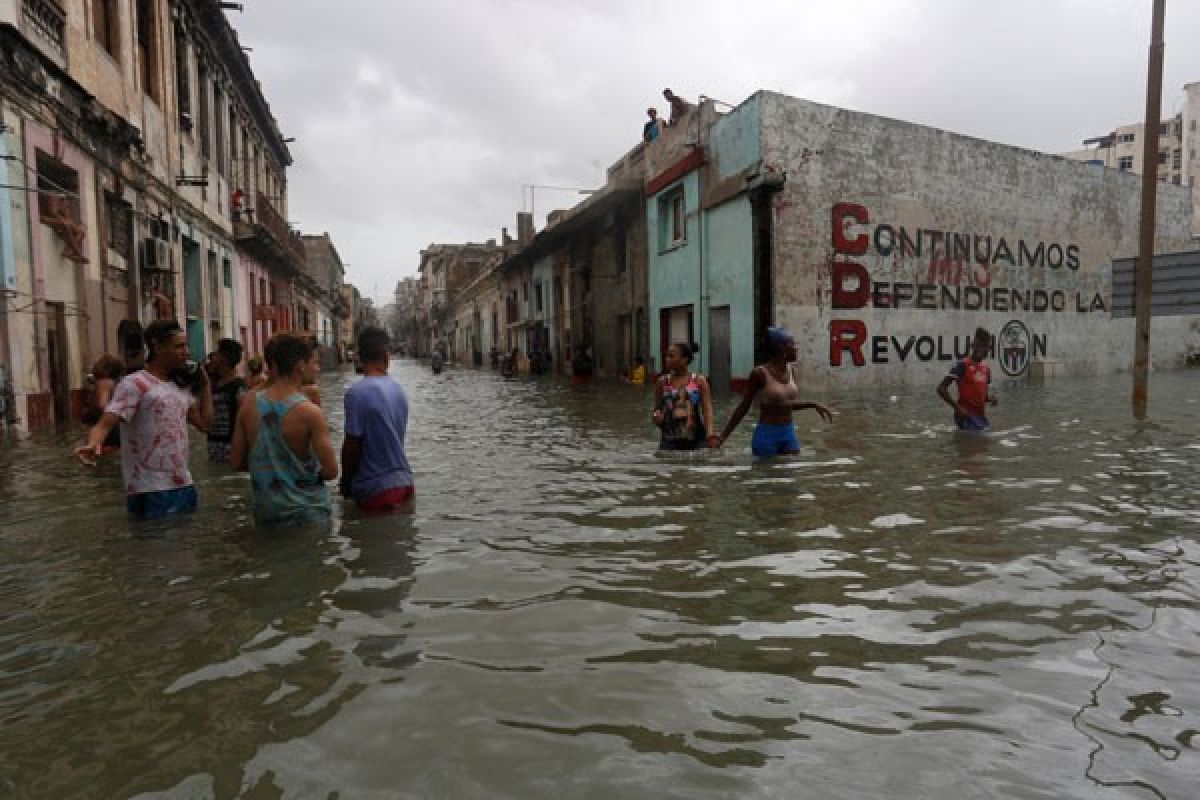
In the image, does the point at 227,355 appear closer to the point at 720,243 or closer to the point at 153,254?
the point at 153,254

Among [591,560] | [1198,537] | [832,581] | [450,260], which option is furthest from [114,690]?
[450,260]

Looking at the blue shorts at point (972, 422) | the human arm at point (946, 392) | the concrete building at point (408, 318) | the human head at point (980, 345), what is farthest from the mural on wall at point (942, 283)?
the concrete building at point (408, 318)

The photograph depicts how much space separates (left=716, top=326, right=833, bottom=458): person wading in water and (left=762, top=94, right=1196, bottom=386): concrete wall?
1008 cm

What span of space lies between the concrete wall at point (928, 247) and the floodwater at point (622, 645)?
11385 mm

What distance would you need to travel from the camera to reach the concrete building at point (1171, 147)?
61500 mm

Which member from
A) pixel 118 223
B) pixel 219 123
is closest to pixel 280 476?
pixel 118 223

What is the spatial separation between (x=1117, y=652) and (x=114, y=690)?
3.87 meters

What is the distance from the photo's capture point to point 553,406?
1590cm

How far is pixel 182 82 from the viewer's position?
59.9 ft

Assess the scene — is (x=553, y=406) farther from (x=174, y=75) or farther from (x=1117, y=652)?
(x=1117, y=652)

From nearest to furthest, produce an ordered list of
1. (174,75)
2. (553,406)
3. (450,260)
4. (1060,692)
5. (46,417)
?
(1060,692) → (46,417) → (553,406) → (174,75) → (450,260)

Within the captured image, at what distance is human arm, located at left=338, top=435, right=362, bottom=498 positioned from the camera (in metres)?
4.64

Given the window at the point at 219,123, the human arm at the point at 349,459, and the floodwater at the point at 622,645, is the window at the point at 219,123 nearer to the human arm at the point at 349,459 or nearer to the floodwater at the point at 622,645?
the floodwater at the point at 622,645

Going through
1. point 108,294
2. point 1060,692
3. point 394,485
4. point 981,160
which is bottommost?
point 1060,692
